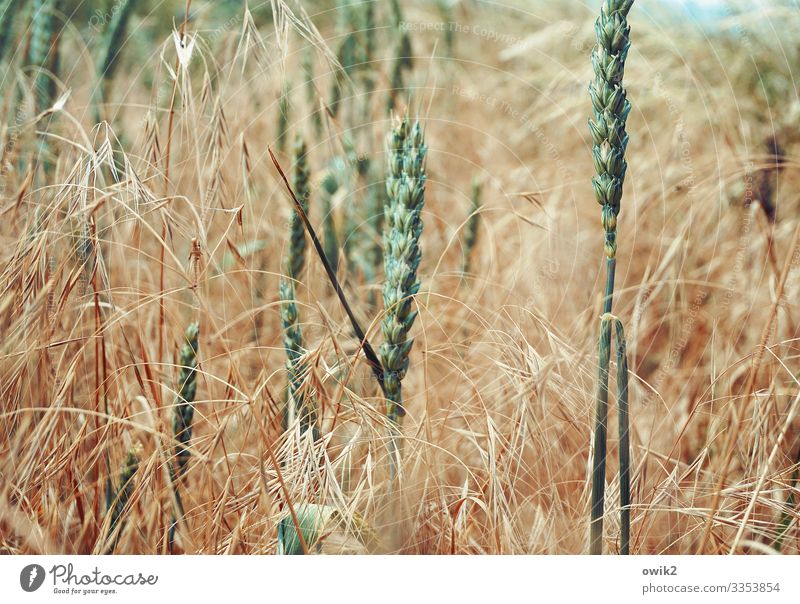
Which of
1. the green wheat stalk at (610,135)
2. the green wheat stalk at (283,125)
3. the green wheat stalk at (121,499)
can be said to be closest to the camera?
the green wheat stalk at (610,135)

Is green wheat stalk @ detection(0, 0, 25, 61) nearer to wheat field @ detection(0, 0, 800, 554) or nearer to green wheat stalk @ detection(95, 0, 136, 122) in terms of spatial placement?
wheat field @ detection(0, 0, 800, 554)

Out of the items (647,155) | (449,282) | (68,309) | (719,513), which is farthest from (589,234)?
(68,309)

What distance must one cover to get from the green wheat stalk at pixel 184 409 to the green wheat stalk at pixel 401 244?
12.9 inches

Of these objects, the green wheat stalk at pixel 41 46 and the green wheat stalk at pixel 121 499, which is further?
the green wheat stalk at pixel 41 46

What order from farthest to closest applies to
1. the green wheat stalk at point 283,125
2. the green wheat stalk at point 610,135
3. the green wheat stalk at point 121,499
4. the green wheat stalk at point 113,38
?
the green wheat stalk at point 283,125, the green wheat stalk at point 113,38, the green wheat stalk at point 121,499, the green wheat stalk at point 610,135

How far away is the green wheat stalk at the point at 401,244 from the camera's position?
0.93m

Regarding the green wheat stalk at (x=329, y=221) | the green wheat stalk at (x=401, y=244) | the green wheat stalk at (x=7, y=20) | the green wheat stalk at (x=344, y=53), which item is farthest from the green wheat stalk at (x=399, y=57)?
the green wheat stalk at (x=7, y=20)

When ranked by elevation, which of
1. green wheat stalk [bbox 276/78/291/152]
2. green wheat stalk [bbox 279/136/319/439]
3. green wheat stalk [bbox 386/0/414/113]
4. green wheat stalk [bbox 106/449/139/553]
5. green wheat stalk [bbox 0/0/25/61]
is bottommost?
green wheat stalk [bbox 106/449/139/553]

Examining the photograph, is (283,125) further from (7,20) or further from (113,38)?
(7,20)

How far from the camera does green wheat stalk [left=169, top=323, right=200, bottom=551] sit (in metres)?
1.08

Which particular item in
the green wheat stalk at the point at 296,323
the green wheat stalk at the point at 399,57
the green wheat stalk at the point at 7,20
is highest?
the green wheat stalk at the point at 7,20

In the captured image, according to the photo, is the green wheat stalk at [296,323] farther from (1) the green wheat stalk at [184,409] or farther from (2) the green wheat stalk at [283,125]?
(2) the green wheat stalk at [283,125]

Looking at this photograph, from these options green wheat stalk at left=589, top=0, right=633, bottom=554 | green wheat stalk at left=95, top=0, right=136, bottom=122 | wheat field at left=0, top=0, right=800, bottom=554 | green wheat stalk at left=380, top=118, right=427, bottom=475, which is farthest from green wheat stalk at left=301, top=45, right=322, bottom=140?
green wheat stalk at left=589, top=0, right=633, bottom=554
